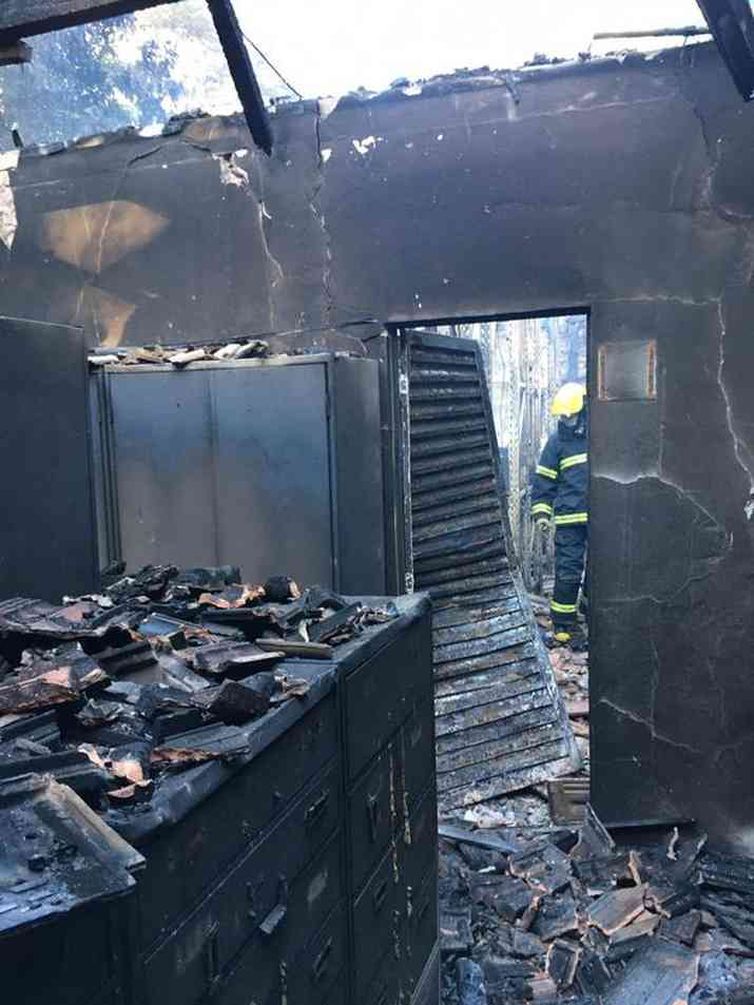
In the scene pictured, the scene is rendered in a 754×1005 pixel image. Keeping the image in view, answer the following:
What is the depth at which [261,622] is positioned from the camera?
2.43 meters

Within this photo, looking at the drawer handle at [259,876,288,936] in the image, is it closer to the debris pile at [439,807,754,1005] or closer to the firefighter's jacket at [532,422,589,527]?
the debris pile at [439,807,754,1005]

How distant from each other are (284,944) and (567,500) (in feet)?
18.0

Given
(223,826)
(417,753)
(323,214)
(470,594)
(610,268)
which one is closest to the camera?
(223,826)

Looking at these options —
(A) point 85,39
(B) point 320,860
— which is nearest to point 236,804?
(B) point 320,860

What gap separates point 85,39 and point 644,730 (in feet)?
51.3

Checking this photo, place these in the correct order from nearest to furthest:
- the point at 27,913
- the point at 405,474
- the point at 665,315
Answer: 1. the point at 27,913
2. the point at 665,315
3. the point at 405,474

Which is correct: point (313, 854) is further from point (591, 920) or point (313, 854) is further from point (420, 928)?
point (591, 920)

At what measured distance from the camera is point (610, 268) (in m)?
4.20

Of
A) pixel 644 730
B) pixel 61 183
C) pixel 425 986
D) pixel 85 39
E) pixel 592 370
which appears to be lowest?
pixel 425 986

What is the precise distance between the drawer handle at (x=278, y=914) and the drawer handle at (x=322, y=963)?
0.82 feet

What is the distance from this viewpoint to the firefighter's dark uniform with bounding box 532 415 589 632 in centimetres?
698

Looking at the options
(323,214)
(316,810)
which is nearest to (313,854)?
(316,810)

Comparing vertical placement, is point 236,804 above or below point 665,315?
below

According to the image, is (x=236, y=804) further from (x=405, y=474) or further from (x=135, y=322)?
(x=135, y=322)
